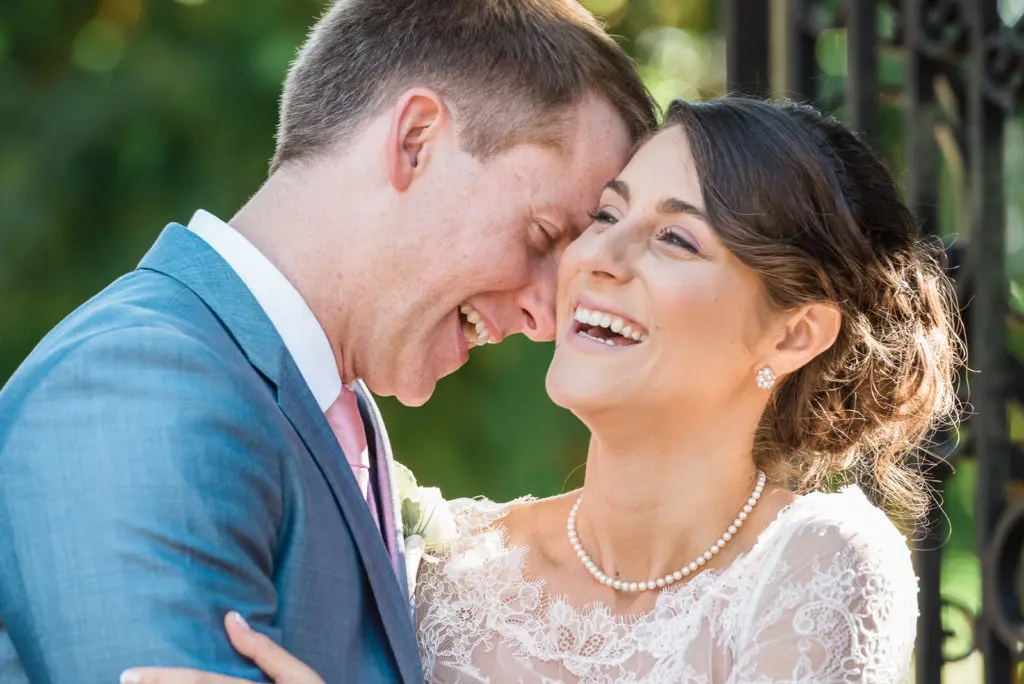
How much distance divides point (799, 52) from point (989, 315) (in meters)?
1.16

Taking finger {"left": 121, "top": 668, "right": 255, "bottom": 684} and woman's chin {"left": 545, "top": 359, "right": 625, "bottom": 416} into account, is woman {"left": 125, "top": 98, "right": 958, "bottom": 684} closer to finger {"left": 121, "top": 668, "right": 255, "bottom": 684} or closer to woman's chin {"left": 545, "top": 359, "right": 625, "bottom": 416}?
woman's chin {"left": 545, "top": 359, "right": 625, "bottom": 416}

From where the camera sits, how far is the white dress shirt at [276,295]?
2449mm

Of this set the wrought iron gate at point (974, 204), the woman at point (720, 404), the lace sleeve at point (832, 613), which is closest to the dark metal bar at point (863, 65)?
the wrought iron gate at point (974, 204)

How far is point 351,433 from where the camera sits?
2.74 m

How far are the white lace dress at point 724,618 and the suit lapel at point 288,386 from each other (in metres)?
0.44

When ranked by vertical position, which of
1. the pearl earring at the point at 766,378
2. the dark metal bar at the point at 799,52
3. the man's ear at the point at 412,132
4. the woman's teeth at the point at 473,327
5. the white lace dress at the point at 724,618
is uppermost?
the man's ear at the point at 412,132

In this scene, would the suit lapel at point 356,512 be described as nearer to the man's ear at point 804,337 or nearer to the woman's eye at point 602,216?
the woman's eye at point 602,216

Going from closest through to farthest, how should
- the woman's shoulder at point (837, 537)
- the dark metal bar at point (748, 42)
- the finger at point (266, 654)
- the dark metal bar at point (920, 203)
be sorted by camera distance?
the finger at point (266, 654) < the woman's shoulder at point (837, 537) < the dark metal bar at point (920, 203) < the dark metal bar at point (748, 42)

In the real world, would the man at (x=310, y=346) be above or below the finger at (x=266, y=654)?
above

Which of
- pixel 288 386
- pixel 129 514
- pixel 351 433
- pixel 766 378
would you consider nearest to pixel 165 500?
pixel 129 514

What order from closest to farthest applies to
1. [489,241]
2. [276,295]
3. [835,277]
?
[276,295], [489,241], [835,277]

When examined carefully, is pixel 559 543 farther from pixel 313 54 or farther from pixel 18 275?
pixel 18 275

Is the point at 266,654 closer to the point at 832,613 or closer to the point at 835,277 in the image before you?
the point at 832,613

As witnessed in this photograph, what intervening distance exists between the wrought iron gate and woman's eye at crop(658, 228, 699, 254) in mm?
656
